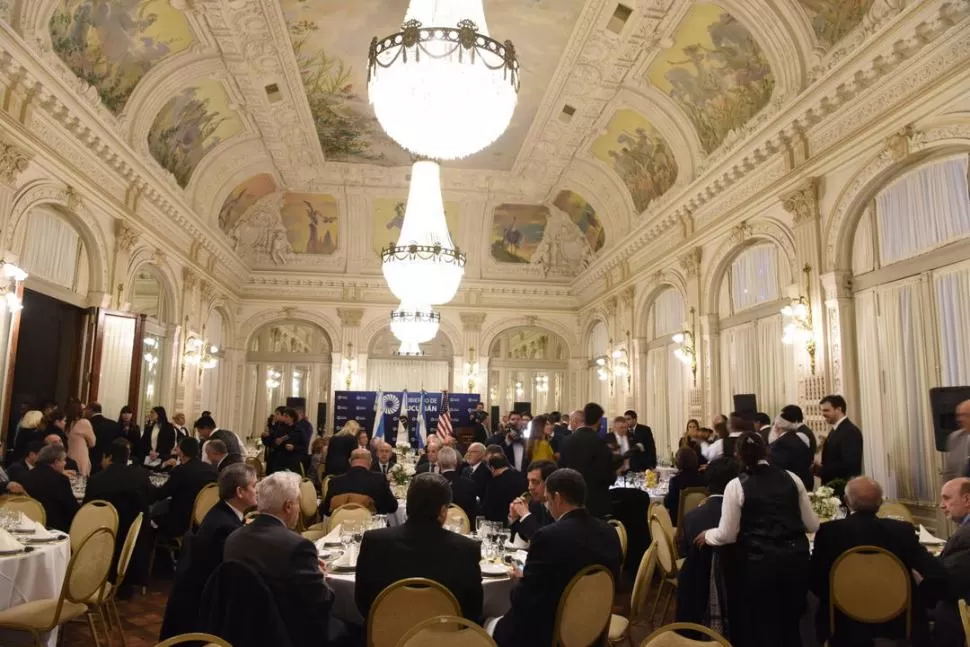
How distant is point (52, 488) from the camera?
6.39 metres

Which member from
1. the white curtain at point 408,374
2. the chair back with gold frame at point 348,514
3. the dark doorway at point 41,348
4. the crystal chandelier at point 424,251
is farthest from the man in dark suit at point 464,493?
the white curtain at point 408,374

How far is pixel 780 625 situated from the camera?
446cm

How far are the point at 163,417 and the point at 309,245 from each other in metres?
10.8

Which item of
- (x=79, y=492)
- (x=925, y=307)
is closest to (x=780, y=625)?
(x=925, y=307)

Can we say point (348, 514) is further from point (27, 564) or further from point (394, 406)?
point (394, 406)

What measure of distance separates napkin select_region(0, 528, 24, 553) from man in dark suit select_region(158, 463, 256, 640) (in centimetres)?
149

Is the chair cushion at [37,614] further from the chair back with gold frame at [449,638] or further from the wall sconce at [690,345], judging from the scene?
the wall sconce at [690,345]

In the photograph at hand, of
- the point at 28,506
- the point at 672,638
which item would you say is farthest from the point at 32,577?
the point at 672,638

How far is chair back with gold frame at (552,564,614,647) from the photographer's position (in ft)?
12.0

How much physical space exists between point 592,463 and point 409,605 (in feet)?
12.5

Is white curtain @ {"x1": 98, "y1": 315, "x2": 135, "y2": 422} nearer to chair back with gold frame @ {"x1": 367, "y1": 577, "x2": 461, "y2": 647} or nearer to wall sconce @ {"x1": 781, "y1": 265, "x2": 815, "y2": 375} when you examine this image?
chair back with gold frame @ {"x1": 367, "y1": 577, "x2": 461, "y2": 647}

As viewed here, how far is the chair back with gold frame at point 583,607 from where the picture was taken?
364 cm

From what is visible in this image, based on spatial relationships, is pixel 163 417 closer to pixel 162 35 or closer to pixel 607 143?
pixel 162 35

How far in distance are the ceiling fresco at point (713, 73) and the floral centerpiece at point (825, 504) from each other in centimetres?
682
